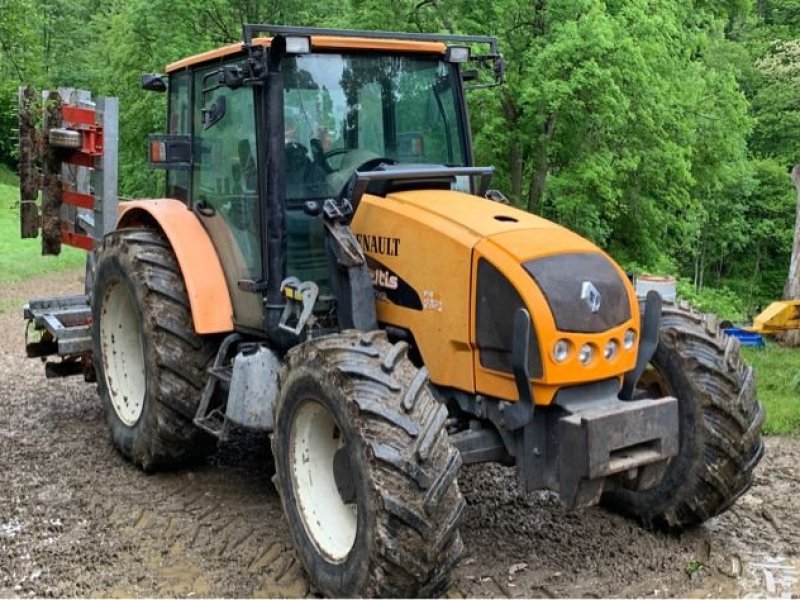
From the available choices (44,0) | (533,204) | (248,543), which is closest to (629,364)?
(248,543)

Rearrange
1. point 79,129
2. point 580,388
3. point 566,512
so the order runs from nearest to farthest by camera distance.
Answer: point 580,388 < point 566,512 < point 79,129

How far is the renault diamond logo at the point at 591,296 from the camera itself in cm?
410

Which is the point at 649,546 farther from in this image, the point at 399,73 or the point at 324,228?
the point at 399,73

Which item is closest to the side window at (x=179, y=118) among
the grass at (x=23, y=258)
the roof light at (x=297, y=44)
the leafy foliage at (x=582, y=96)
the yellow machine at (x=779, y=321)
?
the roof light at (x=297, y=44)

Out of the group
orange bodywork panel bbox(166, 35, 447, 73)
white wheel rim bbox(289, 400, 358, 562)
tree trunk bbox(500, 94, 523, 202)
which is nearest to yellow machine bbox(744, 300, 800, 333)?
tree trunk bbox(500, 94, 523, 202)

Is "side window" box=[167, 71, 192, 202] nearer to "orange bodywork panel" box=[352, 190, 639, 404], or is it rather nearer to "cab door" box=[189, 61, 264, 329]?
"cab door" box=[189, 61, 264, 329]

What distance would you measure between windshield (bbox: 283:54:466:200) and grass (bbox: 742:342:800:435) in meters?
3.66

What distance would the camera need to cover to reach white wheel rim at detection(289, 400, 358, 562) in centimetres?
435

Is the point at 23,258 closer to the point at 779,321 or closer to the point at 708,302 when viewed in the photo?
the point at 708,302

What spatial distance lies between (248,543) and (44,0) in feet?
150

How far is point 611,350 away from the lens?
4.21m

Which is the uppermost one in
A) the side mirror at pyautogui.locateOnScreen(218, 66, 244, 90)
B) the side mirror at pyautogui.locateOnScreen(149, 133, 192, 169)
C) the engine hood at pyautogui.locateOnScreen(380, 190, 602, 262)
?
the side mirror at pyautogui.locateOnScreen(218, 66, 244, 90)

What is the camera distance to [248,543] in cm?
488

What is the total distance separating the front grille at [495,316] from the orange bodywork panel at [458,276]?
3cm
